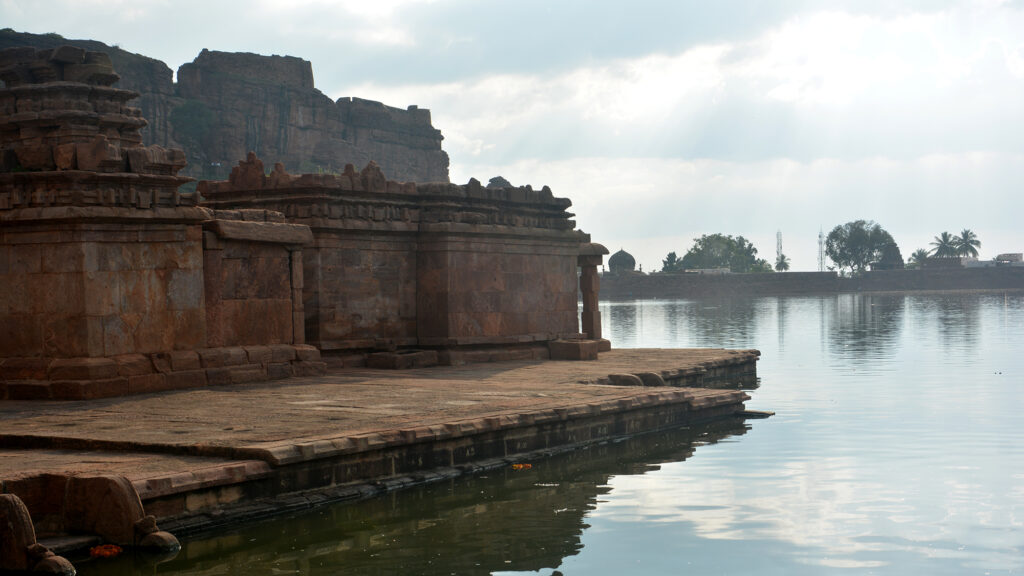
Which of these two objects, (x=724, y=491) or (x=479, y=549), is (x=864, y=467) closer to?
(x=724, y=491)

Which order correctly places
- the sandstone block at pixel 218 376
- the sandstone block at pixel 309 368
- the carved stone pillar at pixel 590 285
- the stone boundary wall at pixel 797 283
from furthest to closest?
the stone boundary wall at pixel 797 283 < the carved stone pillar at pixel 590 285 < the sandstone block at pixel 309 368 < the sandstone block at pixel 218 376

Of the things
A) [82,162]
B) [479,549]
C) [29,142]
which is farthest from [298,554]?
[29,142]

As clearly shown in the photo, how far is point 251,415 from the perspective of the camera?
25.4 ft

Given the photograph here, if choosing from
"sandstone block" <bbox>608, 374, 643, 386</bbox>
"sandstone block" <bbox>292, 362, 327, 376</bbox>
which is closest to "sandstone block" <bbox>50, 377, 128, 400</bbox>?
"sandstone block" <bbox>292, 362, 327, 376</bbox>

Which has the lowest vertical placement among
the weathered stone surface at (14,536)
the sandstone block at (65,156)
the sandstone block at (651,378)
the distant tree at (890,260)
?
the weathered stone surface at (14,536)

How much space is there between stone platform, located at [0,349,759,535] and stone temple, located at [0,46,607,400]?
1.70 feet

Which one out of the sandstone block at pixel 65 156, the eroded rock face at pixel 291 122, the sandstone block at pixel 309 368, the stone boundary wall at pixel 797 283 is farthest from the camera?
the stone boundary wall at pixel 797 283

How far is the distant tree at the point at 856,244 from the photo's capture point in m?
112

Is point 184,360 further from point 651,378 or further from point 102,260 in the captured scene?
point 651,378

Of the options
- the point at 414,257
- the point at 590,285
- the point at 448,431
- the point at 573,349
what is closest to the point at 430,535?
the point at 448,431

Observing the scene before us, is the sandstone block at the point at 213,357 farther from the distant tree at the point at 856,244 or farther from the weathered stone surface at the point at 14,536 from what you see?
the distant tree at the point at 856,244

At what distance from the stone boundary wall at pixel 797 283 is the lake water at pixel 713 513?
7587 centimetres

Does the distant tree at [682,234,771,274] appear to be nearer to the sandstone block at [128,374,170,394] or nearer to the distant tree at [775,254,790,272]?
the distant tree at [775,254,790,272]

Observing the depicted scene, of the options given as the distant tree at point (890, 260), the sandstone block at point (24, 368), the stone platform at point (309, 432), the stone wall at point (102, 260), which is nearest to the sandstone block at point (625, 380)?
the stone platform at point (309, 432)
